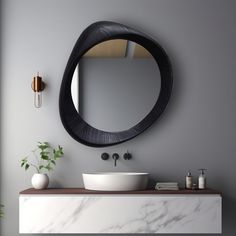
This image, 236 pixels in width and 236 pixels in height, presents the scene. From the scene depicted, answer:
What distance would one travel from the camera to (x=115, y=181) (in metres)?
3.42

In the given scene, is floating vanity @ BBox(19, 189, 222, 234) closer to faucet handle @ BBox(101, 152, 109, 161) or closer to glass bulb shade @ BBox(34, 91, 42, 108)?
faucet handle @ BBox(101, 152, 109, 161)

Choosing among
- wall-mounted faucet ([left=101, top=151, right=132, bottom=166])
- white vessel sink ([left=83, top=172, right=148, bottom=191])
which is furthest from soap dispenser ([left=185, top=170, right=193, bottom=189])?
wall-mounted faucet ([left=101, top=151, right=132, bottom=166])

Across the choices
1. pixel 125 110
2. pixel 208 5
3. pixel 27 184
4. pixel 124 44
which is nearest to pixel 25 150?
pixel 27 184

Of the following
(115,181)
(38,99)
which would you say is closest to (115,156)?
(115,181)

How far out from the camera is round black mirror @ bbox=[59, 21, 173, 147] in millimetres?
3758

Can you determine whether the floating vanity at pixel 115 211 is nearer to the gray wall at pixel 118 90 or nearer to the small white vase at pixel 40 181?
the small white vase at pixel 40 181

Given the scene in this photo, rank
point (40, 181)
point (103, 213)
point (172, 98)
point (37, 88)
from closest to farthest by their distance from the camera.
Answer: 1. point (103, 213)
2. point (40, 181)
3. point (37, 88)
4. point (172, 98)

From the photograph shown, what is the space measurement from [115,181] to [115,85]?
82 centimetres

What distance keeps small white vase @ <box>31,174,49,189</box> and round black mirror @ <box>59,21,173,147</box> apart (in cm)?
38

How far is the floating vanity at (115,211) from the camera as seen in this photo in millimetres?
3371

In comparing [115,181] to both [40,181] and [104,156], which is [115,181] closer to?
[104,156]

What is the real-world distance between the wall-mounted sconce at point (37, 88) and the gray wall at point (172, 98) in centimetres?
4

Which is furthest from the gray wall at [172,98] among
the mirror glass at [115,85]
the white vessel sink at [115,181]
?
the white vessel sink at [115,181]

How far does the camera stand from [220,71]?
12.7 feet
